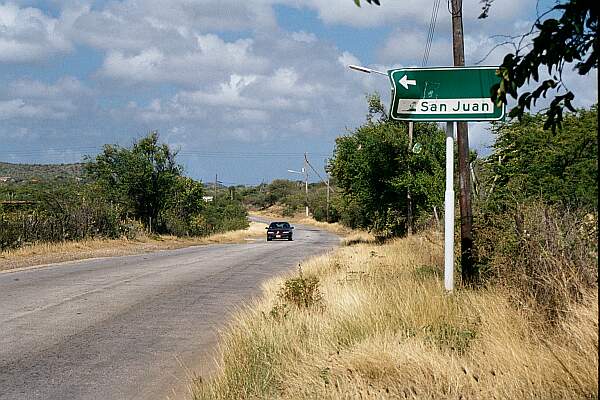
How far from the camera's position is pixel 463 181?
34.0ft

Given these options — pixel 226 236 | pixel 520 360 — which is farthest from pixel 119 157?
pixel 520 360

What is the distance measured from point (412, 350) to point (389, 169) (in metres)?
25.5

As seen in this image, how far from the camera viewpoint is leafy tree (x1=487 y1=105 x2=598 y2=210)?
933cm

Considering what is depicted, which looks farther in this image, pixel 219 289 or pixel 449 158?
pixel 219 289

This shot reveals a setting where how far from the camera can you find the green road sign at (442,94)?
9008mm

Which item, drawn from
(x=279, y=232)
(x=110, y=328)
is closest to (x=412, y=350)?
(x=110, y=328)

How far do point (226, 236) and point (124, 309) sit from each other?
44851 millimetres

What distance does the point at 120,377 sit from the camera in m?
8.07

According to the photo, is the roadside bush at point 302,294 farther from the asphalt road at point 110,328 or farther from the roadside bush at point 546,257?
the roadside bush at point 546,257

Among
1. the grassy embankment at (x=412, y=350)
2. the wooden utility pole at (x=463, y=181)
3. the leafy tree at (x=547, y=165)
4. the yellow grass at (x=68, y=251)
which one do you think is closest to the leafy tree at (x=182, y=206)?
the yellow grass at (x=68, y=251)

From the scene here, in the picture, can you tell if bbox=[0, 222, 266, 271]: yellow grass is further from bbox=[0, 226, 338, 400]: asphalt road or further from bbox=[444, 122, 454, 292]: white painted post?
bbox=[444, 122, 454, 292]: white painted post

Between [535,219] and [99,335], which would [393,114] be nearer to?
[535,219]

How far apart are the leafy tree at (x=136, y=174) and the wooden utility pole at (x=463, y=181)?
35530 mm

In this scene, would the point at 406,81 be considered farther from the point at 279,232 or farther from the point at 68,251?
the point at 279,232
